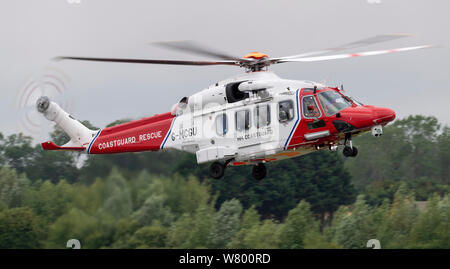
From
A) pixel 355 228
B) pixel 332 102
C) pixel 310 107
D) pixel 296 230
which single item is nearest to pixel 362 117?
pixel 332 102

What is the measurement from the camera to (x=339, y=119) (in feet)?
59.6

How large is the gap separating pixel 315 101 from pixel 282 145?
1.37 m

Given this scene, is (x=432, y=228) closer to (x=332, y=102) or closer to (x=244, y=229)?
(x=244, y=229)

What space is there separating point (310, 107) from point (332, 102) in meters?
0.56

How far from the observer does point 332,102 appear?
1848cm

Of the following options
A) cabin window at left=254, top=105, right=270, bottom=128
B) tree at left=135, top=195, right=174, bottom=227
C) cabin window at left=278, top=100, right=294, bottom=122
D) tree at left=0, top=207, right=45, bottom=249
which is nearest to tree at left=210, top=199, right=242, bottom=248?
tree at left=135, top=195, right=174, bottom=227

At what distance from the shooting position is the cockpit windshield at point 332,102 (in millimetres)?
18375

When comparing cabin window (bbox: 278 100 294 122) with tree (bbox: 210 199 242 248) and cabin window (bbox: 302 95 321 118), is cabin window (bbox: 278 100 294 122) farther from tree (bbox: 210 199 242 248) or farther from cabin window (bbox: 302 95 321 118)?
tree (bbox: 210 199 242 248)

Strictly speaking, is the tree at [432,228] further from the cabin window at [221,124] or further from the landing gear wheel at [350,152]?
the cabin window at [221,124]

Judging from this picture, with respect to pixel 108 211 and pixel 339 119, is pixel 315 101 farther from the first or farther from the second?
pixel 108 211

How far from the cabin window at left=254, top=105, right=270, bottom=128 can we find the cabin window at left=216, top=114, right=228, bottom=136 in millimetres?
918

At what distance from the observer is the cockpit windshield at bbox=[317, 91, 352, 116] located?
1838 cm

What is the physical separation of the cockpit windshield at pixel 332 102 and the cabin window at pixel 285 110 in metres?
0.75
